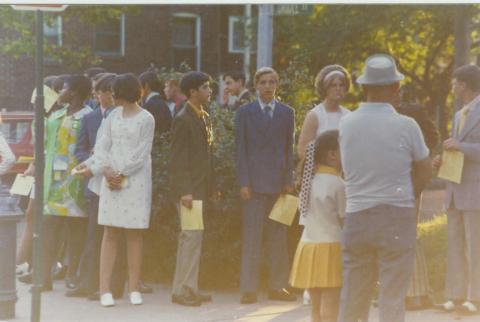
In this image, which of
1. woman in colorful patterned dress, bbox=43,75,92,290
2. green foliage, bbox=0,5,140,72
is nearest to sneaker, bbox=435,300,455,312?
woman in colorful patterned dress, bbox=43,75,92,290

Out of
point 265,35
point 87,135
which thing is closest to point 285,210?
point 87,135

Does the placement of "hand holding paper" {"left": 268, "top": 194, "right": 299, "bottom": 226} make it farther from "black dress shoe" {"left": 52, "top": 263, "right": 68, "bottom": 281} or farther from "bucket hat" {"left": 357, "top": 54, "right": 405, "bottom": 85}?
"bucket hat" {"left": 357, "top": 54, "right": 405, "bottom": 85}

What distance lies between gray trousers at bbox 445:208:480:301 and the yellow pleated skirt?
1.67m

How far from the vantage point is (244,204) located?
28.8ft

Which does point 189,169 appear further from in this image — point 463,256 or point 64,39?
point 64,39

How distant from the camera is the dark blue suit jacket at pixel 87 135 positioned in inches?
350

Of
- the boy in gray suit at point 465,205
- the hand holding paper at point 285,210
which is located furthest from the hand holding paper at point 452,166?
the hand holding paper at point 285,210

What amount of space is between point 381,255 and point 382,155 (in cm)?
55

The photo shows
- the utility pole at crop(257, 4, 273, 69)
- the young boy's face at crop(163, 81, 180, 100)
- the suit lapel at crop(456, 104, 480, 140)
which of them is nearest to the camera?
the suit lapel at crop(456, 104, 480, 140)

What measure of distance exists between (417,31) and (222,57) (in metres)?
7.23

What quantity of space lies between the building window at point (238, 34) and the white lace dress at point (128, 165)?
1750 centimetres

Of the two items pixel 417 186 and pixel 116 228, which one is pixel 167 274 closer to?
pixel 116 228

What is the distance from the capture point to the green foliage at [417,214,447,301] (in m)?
9.18

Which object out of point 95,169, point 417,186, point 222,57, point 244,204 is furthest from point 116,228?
point 222,57
